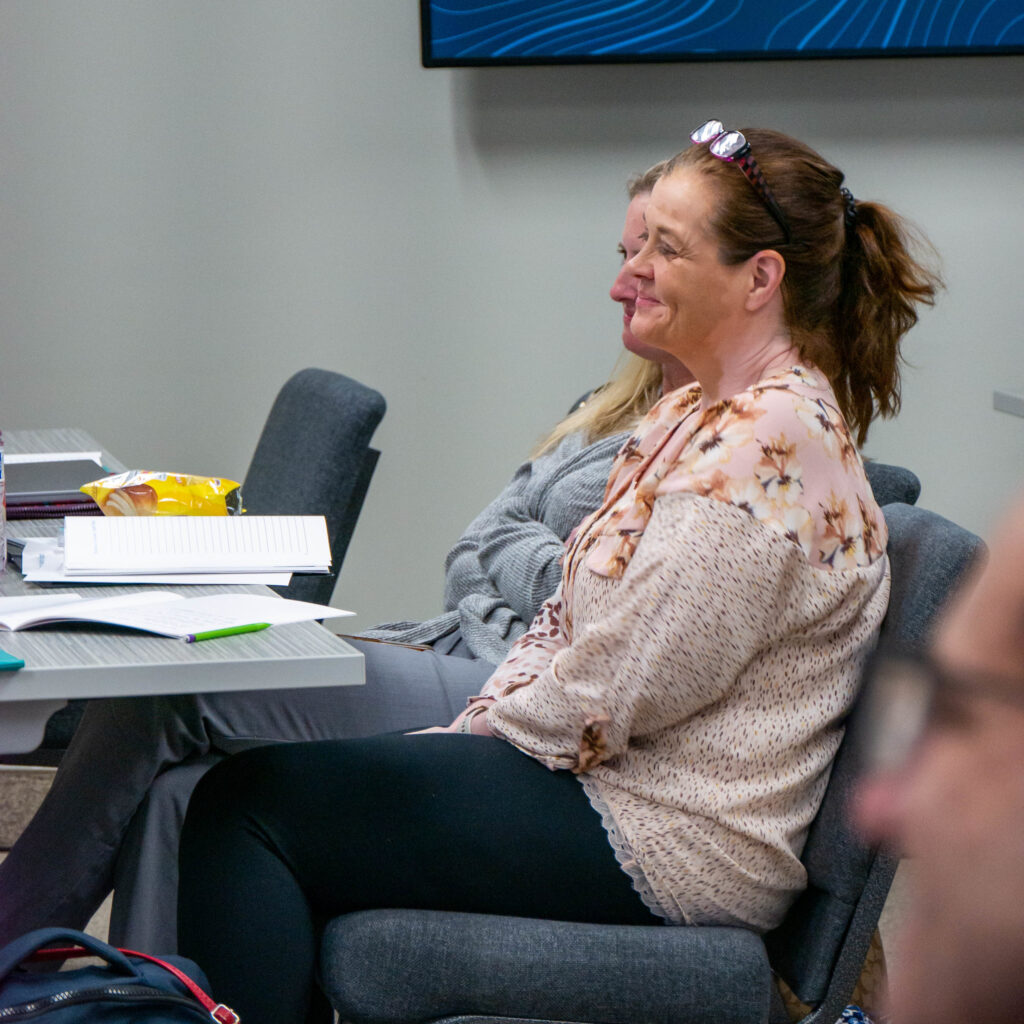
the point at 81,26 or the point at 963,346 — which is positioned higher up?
the point at 81,26

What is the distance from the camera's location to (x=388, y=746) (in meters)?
1.34

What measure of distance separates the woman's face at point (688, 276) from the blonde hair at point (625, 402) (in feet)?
1.80

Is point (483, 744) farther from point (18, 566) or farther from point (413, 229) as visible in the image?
point (413, 229)

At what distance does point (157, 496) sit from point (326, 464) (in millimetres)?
453

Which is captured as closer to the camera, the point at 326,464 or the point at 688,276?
the point at 688,276

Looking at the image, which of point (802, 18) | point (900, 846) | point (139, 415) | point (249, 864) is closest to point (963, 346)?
point (802, 18)

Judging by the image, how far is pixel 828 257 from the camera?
4.99ft

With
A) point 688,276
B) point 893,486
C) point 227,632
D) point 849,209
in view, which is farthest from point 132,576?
point 893,486

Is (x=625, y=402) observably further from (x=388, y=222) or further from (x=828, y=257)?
(x=388, y=222)

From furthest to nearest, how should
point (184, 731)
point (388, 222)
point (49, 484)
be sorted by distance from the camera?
1. point (388, 222)
2. point (49, 484)
3. point (184, 731)

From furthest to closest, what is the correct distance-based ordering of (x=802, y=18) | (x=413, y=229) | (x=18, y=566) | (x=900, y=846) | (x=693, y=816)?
(x=413, y=229) < (x=802, y=18) < (x=18, y=566) < (x=693, y=816) < (x=900, y=846)

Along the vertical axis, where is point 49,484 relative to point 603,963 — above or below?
above

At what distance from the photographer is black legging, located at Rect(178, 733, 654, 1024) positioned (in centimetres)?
125

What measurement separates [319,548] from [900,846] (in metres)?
1.29
